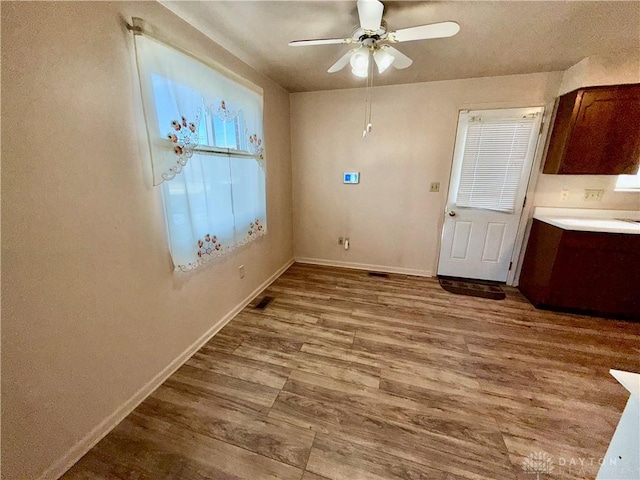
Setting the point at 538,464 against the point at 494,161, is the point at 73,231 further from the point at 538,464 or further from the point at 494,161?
the point at 494,161

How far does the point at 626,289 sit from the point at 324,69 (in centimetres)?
349

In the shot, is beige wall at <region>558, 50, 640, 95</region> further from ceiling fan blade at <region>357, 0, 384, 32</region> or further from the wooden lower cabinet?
ceiling fan blade at <region>357, 0, 384, 32</region>

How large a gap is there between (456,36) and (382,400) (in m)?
2.58

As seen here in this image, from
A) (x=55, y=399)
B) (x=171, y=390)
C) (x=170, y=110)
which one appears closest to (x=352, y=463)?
(x=171, y=390)

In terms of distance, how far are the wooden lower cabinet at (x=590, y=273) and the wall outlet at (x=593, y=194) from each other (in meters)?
0.60


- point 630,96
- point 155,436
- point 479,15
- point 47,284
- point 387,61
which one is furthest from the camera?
point 630,96

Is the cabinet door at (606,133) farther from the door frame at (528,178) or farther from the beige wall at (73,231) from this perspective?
the beige wall at (73,231)

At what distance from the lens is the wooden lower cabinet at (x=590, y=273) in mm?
2223

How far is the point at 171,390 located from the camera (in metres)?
1.63

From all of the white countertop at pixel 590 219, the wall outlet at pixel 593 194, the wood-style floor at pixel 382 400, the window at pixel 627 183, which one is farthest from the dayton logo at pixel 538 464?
the window at pixel 627 183

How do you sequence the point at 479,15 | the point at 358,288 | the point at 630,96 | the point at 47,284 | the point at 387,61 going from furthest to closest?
the point at 358,288, the point at 630,96, the point at 387,61, the point at 479,15, the point at 47,284

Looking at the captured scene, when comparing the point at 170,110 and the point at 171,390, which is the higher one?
the point at 170,110

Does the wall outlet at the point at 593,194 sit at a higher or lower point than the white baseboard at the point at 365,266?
higher

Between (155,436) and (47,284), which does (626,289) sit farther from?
(47,284)
